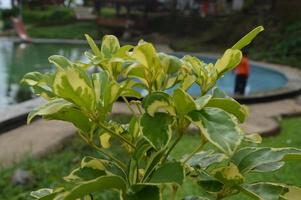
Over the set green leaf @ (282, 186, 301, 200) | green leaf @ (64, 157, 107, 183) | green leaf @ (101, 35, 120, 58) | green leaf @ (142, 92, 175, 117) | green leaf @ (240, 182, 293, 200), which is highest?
green leaf @ (101, 35, 120, 58)

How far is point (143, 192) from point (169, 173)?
0.06m

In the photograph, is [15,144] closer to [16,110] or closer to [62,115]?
[16,110]

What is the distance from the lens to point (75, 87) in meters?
0.86

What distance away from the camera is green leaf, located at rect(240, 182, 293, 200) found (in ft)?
3.12

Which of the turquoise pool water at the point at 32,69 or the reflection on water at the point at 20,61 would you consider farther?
the turquoise pool water at the point at 32,69

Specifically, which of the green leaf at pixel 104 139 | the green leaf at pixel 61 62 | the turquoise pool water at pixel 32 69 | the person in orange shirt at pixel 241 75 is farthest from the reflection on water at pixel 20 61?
the green leaf at pixel 61 62

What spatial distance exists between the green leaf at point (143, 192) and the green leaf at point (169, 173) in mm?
19

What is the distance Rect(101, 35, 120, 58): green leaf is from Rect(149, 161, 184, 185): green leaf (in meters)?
0.31

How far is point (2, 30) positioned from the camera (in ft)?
76.5

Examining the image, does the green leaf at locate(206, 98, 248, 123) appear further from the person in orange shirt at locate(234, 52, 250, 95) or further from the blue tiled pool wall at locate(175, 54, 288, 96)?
the blue tiled pool wall at locate(175, 54, 288, 96)

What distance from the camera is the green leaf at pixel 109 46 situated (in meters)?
1.08

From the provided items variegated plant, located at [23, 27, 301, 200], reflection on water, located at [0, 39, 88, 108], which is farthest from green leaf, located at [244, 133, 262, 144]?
reflection on water, located at [0, 39, 88, 108]

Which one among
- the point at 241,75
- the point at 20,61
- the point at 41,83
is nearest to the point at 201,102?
the point at 41,83

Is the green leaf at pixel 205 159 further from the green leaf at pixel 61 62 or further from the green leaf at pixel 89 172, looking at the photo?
the green leaf at pixel 61 62
